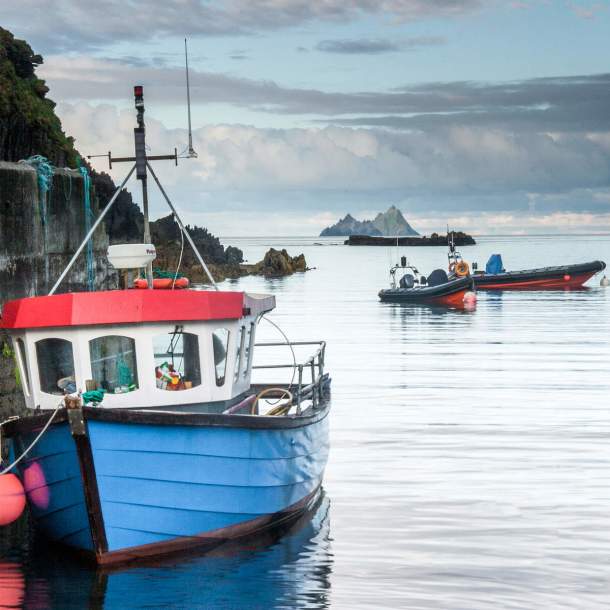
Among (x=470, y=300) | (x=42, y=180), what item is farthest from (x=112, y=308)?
(x=470, y=300)

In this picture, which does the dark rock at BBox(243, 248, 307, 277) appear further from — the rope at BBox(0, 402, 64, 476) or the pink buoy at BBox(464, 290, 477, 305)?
the rope at BBox(0, 402, 64, 476)

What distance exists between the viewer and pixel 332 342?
133ft

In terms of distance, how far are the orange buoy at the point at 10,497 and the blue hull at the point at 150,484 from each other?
5.2 inches

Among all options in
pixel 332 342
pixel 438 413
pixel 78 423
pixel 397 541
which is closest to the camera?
pixel 78 423

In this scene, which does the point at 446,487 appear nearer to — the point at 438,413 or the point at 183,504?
the point at 183,504

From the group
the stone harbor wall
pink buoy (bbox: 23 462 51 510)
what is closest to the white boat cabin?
pink buoy (bbox: 23 462 51 510)

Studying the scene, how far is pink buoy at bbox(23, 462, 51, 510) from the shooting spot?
12.0m

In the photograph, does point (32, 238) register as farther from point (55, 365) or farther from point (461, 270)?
point (461, 270)

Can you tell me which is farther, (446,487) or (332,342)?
(332,342)

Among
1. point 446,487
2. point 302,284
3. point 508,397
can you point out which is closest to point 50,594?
point 446,487

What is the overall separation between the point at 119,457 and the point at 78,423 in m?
0.56

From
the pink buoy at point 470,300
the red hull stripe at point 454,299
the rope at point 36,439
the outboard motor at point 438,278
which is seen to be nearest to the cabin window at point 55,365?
the rope at point 36,439

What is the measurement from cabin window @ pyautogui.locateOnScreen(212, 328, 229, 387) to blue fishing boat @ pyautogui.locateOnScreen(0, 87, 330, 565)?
0.02m

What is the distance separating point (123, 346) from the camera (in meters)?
12.1
